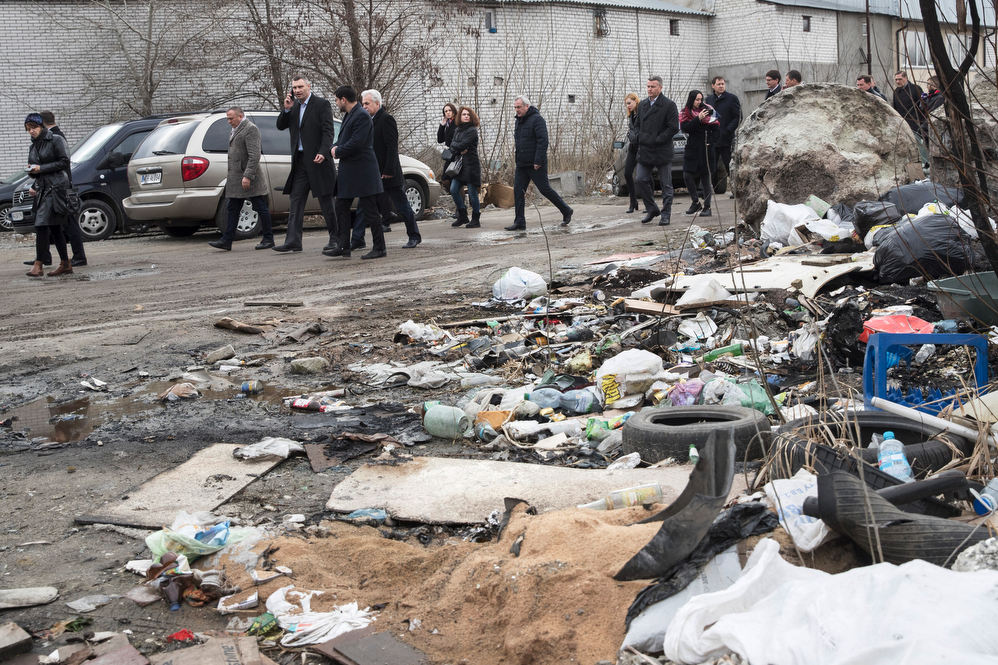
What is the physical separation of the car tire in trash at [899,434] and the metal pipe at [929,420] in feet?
0.06

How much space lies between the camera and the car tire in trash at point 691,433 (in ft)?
12.2

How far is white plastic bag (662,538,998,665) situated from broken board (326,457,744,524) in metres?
1.17

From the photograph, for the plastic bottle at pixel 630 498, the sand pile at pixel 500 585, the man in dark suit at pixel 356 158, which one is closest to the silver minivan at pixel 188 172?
the man in dark suit at pixel 356 158

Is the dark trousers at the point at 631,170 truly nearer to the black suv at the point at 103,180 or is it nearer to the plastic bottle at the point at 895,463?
the black suv at the point at 103,180

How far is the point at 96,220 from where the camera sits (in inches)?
510

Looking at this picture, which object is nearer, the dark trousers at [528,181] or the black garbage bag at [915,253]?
the black garbage bag at [915,253]

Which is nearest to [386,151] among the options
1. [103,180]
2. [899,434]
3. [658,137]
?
[658,137]

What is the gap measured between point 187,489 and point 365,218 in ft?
20.7

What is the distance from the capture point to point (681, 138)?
1565cm

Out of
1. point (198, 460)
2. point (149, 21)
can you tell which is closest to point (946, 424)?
point (198, 460)

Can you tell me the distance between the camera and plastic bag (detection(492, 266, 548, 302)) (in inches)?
283

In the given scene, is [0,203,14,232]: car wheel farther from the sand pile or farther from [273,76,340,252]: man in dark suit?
the sand pile

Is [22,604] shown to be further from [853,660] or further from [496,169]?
[496,169]

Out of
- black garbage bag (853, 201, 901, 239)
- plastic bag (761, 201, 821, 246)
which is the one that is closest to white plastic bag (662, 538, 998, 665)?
black garbage bag (853, 201, 901, 239)
